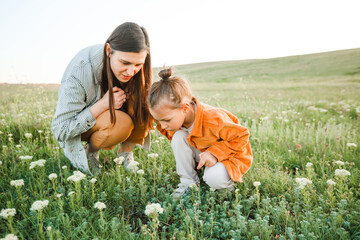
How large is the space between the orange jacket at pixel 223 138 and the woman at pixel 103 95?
0.93 m

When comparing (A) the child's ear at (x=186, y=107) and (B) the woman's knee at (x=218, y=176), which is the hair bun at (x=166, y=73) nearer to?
(A) the child's ear at (x=186, y=107)

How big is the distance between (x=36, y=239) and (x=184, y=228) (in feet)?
3.99

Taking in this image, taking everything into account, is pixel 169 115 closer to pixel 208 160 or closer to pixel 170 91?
pixel 170 91

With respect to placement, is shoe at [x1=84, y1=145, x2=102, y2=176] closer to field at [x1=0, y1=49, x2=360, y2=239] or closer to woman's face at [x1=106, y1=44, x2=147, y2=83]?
field at [x1=0, y1=49, x2=360, y2=239]

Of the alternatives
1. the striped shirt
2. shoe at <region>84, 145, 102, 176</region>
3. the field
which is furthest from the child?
shoe at <region>84, 145, 102, 176</region>

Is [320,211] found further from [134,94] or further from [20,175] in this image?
[20,175]

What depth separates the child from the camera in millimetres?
2600

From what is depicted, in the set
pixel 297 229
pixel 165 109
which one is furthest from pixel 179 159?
pixel 297 229

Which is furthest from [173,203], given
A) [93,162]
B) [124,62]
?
[124,62]

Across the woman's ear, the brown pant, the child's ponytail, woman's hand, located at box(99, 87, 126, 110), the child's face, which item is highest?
the woman's ear

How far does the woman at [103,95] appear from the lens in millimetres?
2852

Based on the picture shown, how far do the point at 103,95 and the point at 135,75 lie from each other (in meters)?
0.51

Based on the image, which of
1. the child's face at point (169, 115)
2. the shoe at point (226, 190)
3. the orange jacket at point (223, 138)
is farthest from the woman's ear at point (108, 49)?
the shoe at point (226, 190)

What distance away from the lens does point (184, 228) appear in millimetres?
2174
